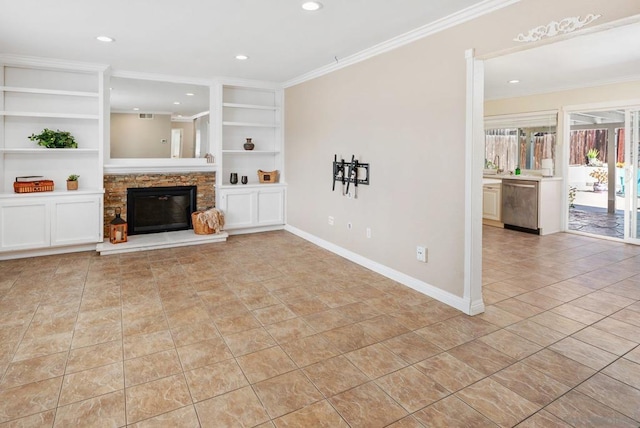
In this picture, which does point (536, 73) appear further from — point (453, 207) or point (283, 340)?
point (283, 340)

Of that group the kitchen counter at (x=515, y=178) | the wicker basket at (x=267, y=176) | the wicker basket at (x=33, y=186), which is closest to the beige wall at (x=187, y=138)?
the wicker basket at (x=267, y=176)

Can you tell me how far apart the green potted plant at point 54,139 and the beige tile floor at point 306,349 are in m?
1.58

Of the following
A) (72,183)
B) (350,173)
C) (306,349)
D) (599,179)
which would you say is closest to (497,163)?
(599,179)

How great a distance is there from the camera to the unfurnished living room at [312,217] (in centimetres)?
221

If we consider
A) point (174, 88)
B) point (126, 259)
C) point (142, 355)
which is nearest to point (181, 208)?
point (126, 259)

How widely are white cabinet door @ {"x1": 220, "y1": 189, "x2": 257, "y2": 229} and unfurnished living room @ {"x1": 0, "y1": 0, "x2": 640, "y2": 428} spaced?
0.12 ft

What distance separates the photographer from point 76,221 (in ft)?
16.3

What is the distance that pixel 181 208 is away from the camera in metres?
6.09

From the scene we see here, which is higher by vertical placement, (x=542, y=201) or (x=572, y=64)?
(x=572, y=64)

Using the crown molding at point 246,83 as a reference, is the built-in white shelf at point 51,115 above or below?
below

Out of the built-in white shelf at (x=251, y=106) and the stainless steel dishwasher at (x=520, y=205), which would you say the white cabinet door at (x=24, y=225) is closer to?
the built-in white shelf at (x=251, y=106)

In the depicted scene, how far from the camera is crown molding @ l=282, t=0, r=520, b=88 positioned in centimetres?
290

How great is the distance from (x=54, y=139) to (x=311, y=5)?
3.90 m

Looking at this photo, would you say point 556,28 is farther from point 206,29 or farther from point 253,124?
point 253,124
